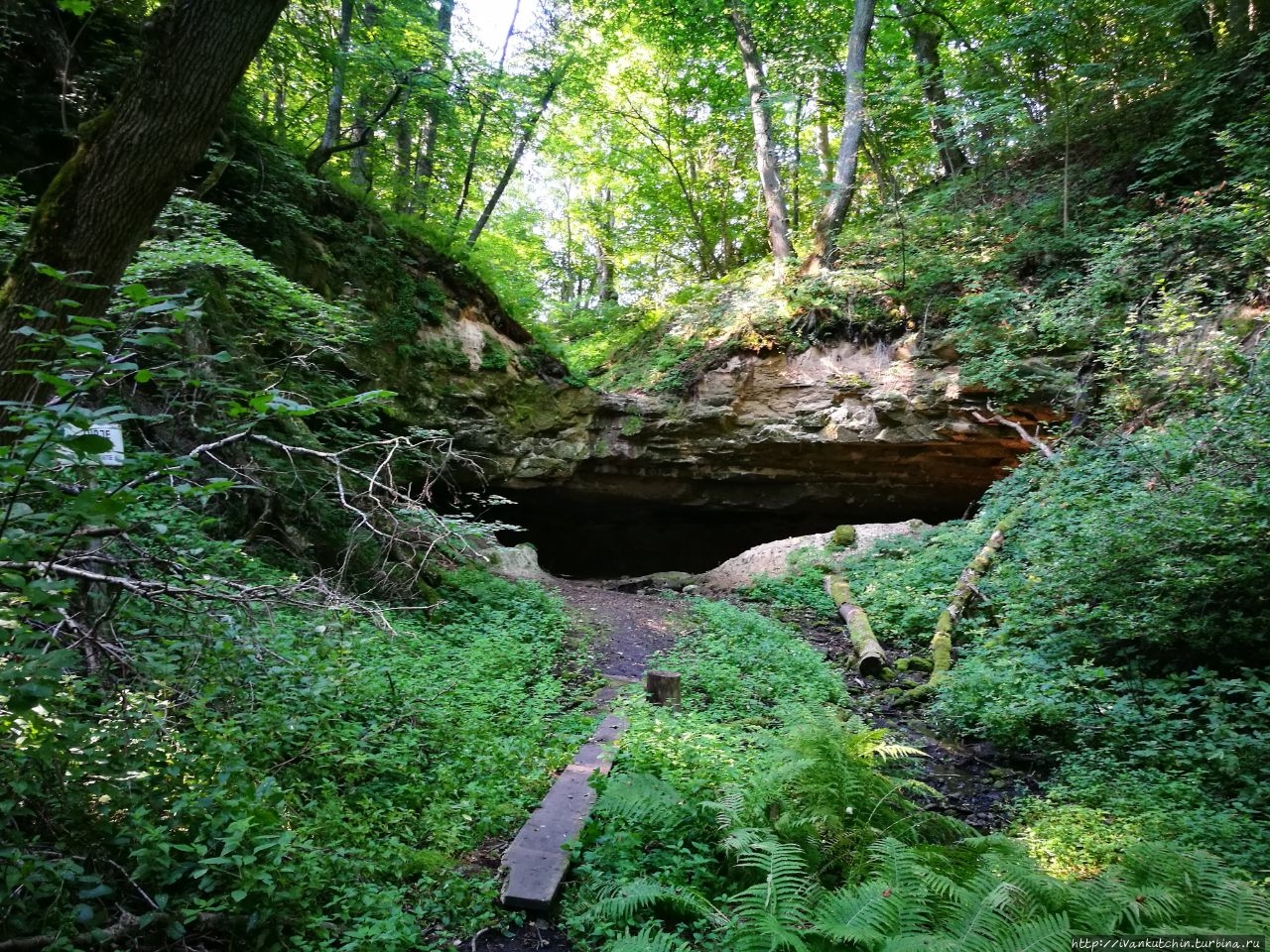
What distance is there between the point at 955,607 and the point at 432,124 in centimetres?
1298

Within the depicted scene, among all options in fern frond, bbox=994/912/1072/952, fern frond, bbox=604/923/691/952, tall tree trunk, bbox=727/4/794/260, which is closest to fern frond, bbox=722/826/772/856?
fern frond, bbox=604/923/691/952

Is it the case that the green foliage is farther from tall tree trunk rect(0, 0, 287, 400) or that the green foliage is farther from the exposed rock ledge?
the exposed rock ledge

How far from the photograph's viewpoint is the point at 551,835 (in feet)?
11.1

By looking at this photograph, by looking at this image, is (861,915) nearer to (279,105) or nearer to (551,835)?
(551,835)

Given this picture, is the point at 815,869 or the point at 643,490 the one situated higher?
the point at 643,490

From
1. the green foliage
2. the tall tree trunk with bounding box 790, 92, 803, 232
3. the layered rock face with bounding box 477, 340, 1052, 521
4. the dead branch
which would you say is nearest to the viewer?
the green foliage

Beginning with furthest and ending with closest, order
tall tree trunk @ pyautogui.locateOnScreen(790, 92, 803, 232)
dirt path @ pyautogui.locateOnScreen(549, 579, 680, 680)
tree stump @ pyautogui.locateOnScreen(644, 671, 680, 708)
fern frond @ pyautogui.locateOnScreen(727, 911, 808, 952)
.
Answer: tall tree trunk @ pyautogui.locateOnScreen(790, 92, 803, 232) → dirt path @ pyautogui.locateOnScreen(549, 579, 680, 680) → tree stump @ pyautogui.locateOnScreen(644, 671, 680, 708) → fern frond @ pyautogui.locateOnScreen(727, 911, 808, 952)

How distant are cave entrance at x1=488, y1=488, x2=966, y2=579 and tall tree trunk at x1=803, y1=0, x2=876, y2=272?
19.5 feet

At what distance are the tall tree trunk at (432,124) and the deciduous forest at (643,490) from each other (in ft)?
0.41

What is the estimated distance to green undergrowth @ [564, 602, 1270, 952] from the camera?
2379 millimetres

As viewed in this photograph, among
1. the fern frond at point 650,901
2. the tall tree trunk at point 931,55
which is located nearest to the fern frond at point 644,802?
the fern frond at point 650,901

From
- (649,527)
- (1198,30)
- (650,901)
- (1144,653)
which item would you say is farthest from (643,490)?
(1198,30)

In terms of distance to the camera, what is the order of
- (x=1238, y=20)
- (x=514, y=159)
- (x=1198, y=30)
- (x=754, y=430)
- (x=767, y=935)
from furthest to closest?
(x=514, y=159) < (x=754, y=430) < (x=1198, y=30) < (x=1238, y=20) < (x=767, y=935)

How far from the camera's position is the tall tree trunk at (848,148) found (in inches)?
509
